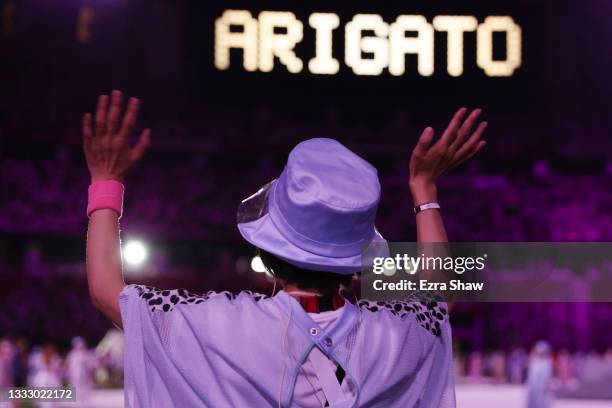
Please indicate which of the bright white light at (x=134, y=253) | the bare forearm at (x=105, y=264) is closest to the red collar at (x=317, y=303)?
the bare forearm at (x=105, y=264)

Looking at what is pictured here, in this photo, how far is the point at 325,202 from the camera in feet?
4.67

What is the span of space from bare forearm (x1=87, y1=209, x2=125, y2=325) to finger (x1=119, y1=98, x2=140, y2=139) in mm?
133

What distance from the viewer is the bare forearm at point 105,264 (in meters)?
1.44

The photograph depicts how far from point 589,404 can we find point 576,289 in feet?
23.5

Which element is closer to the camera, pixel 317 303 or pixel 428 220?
pixel 317 303

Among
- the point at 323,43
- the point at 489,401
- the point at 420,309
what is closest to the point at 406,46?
the point at 323,43

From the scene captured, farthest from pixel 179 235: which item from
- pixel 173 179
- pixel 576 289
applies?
pixel 576 289

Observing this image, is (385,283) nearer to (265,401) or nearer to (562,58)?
(265,401)

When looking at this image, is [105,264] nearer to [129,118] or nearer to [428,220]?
[129,118]

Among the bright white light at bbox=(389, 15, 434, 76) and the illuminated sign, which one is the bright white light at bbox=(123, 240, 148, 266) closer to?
the illuminated sign

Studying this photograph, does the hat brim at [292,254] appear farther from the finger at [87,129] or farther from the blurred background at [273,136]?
the blurred background at [273,136]

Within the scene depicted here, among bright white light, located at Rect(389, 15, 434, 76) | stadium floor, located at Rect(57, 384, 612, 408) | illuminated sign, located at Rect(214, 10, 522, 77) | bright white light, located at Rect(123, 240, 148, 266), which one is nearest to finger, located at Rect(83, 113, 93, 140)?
illuminated sign, located at Rect(214, 10, 522, 77)

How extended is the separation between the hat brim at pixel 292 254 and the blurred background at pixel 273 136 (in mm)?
4818

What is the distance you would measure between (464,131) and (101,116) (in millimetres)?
654
